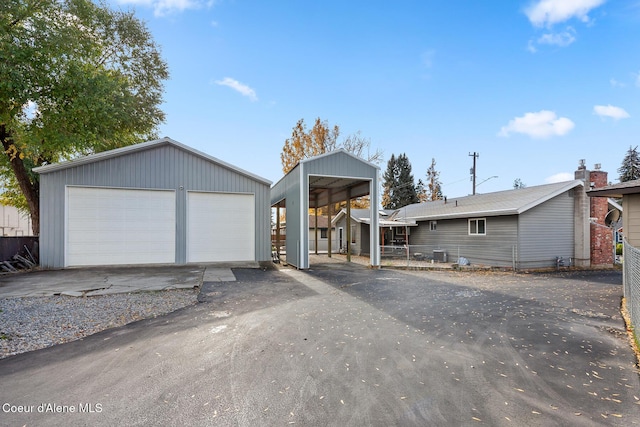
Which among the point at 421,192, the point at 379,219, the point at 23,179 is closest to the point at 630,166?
the point at 421,192

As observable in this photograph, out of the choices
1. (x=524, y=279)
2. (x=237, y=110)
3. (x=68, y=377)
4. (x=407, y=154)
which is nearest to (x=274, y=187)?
(x=237, y=110)

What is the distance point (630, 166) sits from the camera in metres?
39.0

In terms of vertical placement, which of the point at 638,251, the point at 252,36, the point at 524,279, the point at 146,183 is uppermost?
the point at 252,36

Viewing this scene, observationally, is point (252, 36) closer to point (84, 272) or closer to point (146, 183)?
point (146, 183)

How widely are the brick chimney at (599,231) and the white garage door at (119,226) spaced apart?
1969cm

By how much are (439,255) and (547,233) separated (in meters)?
5.12

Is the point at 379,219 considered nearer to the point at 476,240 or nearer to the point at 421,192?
the point at 476,240

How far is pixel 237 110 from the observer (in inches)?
644

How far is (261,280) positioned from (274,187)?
996 cm

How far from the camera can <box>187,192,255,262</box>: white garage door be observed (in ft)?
41.9

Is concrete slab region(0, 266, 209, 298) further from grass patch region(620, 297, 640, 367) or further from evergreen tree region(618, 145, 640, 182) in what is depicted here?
evergreen tree region(618, 145, 640, 182)

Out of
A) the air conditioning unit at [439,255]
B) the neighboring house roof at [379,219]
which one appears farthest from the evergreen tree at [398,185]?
the air conditioning unit at [439,255]

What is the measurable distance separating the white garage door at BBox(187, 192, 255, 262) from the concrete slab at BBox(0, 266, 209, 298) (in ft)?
4.06

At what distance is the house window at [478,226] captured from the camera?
15.4m
